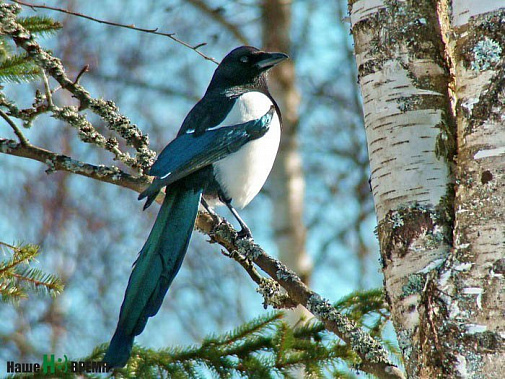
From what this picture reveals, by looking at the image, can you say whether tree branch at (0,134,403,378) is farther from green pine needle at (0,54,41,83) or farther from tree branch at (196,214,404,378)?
green pine needle at (0,54,41,83)

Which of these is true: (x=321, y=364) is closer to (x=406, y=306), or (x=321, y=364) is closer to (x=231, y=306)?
(x=406, y=306)

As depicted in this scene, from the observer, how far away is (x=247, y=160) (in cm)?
302

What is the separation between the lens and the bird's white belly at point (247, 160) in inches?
118

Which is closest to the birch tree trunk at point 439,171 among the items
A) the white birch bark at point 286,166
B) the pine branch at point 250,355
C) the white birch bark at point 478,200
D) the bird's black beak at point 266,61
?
the white birch bark at point 478,200

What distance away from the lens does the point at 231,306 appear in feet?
26.3

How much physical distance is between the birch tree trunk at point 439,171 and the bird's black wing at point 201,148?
2.78 feet

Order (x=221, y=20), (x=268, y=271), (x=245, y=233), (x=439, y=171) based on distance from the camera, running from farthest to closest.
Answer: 1. (x=221, y=20)
2. (x=245, y=233)
3. (x=268, y=271)
4. (x=439, y=171)

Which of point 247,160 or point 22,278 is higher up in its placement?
point 247,160

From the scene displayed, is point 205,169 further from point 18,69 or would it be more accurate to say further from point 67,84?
point 18,69

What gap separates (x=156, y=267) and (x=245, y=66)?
4.84ft

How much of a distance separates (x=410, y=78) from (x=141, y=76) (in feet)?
18.9

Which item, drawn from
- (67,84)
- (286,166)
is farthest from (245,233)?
(286,166)

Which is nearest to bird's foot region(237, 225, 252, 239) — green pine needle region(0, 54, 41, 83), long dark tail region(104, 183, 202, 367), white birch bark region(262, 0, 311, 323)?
long dark tail region(104, 183, 202, 367)

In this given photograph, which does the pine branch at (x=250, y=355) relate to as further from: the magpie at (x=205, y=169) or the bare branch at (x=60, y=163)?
the bare branch at (x=60, y=163)
